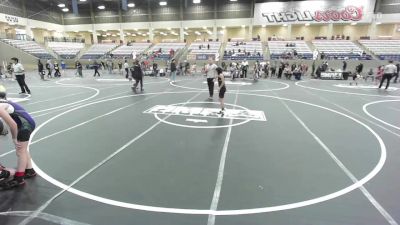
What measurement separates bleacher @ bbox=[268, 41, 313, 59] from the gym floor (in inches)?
908

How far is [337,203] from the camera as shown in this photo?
11.6ft

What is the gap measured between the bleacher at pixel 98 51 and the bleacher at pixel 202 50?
45.6ft

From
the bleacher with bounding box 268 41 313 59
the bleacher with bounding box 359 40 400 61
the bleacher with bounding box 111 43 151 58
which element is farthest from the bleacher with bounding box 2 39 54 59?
the bleacher with bounding box 359 40 400 61

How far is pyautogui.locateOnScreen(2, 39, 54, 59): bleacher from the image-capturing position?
35.6 meters

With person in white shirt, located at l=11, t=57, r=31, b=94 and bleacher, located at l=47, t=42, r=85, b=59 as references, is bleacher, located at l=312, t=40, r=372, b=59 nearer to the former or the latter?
person in white shirt, located at l=11, t=57, r=31, b=94

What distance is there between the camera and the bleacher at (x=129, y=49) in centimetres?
3716

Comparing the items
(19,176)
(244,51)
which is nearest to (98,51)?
(244,51)

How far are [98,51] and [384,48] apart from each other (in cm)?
4099

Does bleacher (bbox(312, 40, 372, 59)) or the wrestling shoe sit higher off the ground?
bleacher (bbox(312, 40, 372, 59))

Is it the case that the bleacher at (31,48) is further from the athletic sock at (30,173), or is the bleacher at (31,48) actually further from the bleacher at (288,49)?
the athletic sock at (30,173)

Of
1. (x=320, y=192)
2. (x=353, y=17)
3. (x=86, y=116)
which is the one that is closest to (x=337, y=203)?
(x=320, y=192)

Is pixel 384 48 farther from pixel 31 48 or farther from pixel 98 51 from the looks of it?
pixel 31 48
